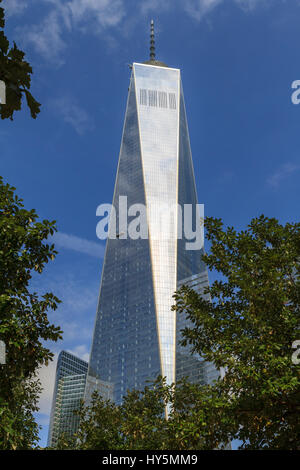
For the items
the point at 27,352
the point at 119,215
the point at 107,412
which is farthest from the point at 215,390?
the point at 119,215

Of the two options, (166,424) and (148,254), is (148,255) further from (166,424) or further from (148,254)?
(166,424)

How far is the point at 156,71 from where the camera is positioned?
562 ft

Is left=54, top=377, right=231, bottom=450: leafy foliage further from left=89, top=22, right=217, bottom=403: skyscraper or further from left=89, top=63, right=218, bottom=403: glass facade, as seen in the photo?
left=89, top=22, right=217, bottom=403: skyscraper

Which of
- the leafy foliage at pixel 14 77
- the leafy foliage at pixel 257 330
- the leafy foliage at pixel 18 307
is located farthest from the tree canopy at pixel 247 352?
the leafy foliage at pixel 14 77

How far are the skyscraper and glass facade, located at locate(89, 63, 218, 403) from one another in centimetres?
31

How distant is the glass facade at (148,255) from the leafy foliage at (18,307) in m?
119

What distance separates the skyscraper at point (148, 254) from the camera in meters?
136

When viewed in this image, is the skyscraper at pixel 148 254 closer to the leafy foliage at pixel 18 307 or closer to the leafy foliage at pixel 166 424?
the leafy foliage at pixel 166 424

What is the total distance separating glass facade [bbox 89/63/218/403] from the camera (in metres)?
136

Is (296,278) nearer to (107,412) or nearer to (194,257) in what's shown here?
(107,412)

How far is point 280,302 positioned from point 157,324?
396ft

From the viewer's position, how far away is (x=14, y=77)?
212 inches

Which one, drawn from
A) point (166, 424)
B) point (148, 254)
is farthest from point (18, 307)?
point (148, 254)

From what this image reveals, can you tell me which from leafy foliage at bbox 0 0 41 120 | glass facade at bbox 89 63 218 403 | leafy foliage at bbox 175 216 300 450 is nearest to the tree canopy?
leafy foliage at bbox 175 216 300 450
